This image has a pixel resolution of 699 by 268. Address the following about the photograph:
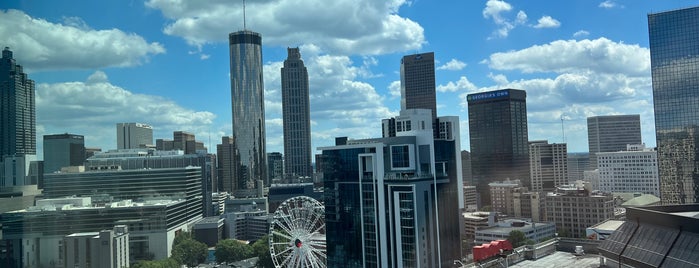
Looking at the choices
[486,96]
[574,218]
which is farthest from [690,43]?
[486,96]

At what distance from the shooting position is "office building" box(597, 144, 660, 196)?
61.6m

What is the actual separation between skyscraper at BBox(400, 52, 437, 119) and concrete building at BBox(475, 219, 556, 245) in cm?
5076

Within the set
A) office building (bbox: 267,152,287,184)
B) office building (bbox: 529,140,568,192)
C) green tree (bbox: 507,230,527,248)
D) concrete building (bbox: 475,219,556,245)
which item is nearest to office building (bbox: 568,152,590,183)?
office building (bbox: 529,140,568,192)

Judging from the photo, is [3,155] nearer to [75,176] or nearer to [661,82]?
[75,176]

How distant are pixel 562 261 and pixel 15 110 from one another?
89.0ft

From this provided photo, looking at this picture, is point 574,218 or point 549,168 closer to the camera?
point 574,218

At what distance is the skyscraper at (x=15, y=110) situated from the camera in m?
17.9

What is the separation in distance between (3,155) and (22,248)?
5927 millimetres

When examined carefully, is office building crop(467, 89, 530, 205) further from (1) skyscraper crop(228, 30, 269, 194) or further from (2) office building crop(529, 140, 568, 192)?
(1) skyscraper crop(228, 30, 269, 194)

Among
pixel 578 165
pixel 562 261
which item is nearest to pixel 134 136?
pixel 562 261

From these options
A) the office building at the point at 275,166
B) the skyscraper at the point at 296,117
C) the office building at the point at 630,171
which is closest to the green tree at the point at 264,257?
the office building at the point at 630,171

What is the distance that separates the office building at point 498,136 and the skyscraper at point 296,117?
3574cm

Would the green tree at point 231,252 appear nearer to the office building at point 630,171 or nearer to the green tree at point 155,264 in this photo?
the green tree at point 155,264

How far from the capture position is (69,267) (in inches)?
932
